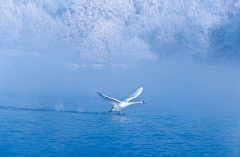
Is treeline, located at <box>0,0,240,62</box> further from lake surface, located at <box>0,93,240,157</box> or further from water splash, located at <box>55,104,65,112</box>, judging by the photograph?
water splash, located at <box>55,104,65,112</box>

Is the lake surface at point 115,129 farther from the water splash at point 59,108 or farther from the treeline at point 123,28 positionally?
the treeline at point 123,28

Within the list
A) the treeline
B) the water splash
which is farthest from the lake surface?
the treeline

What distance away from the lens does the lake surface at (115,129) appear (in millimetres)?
17109

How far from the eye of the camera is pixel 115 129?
19828mm

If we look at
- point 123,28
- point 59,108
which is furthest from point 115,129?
point 123,28

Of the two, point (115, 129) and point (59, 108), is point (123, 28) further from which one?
point (115, 129)

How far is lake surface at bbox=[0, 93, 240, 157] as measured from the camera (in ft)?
56.1

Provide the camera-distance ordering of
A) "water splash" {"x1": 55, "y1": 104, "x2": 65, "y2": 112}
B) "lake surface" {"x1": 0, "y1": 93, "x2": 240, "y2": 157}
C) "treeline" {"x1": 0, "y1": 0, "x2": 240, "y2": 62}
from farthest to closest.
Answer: "treeline" {"x1": 0, "y1": 0, "x2": 240, "y2": 62} < "water splash" {"x1": 55, "y1": 104, "x2": 65, "y2": 112} < "lake surface" {"x1": 0, "y1": 93, "x2": 240, "y2": 157}

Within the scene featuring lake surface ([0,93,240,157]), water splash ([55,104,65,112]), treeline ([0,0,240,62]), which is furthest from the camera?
treeline ([0,0,240,62])

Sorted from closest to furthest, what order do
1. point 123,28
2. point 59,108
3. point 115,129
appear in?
point 115,129
point 59,108
point 123,28

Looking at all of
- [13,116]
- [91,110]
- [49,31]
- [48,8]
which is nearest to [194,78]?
[91,110]

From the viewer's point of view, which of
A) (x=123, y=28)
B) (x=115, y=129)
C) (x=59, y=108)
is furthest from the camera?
(x=123, y=28)

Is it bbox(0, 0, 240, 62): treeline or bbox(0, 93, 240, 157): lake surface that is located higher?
bbox(0, 0, 240, 62): treeline

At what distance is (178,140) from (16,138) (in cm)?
599
